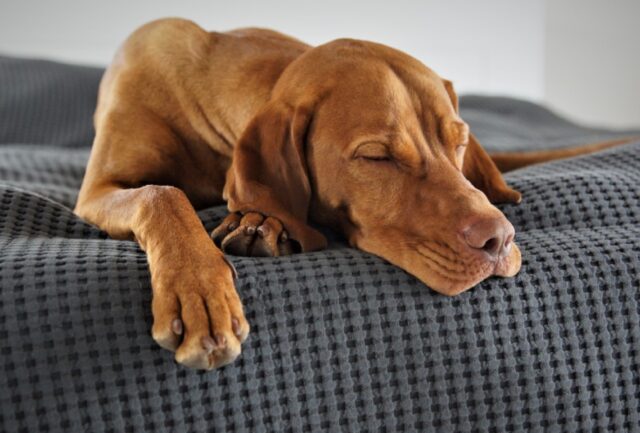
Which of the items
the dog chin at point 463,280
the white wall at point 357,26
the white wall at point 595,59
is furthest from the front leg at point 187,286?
the white wall at point 595,59

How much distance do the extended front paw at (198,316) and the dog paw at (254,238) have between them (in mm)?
226

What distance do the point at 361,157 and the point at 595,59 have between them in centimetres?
518

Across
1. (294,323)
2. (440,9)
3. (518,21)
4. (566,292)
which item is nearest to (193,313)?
(294,323)

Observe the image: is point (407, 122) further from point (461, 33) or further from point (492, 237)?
Result: point (461, 33)

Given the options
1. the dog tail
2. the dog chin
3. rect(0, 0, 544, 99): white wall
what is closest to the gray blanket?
the dog chin

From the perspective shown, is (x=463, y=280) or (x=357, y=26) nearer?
(x=463, y=280)

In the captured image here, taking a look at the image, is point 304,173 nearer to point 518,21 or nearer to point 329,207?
point 329,207

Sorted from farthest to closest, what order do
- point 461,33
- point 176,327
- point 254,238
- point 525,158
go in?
1. point 461,33
2. point 525,158
3. point 254,238
4. point 176,327

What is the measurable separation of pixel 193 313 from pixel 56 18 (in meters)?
3.79

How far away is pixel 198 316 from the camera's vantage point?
3.54 feet

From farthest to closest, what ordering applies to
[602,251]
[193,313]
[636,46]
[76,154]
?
[636,46] → [76,154] → [602,251] → [193,313]

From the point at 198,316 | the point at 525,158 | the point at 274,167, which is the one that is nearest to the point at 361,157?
the point at 274,167

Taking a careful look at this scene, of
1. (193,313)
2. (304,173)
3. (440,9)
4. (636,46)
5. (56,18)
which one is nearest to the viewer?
(193,313)

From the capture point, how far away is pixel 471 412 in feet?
3.99
